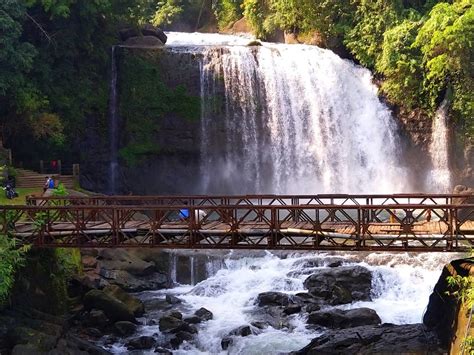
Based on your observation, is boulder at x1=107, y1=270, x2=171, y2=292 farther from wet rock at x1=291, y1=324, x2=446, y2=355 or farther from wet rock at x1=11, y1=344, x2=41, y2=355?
wet rock at x1=291, y1=324, x2=446, y2=355

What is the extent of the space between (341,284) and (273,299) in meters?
2.69

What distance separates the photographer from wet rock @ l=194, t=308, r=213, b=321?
2278 cm

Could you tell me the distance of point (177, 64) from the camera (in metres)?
42.2

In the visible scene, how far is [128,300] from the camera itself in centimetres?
2330

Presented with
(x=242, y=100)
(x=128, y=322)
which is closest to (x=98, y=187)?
(x=242, y=100)

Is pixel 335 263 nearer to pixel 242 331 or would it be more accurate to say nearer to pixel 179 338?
pixel 242 331

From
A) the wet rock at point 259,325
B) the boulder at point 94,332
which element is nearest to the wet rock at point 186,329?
the wet rock at point 259,325

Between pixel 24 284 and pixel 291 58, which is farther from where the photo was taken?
pixel 291 58

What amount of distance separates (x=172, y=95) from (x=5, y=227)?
77.1ft

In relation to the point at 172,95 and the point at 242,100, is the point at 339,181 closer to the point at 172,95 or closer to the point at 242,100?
the point at 242,100

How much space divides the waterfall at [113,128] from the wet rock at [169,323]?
1968 cm

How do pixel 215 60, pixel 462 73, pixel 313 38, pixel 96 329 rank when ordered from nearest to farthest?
pixel 96 329 → pixel 462 73 → pixel 215 60 → pixel 313 38

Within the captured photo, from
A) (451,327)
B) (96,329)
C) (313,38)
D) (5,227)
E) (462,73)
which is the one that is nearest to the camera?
(451,327)

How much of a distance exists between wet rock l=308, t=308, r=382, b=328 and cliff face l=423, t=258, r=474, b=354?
2210 millimetres
